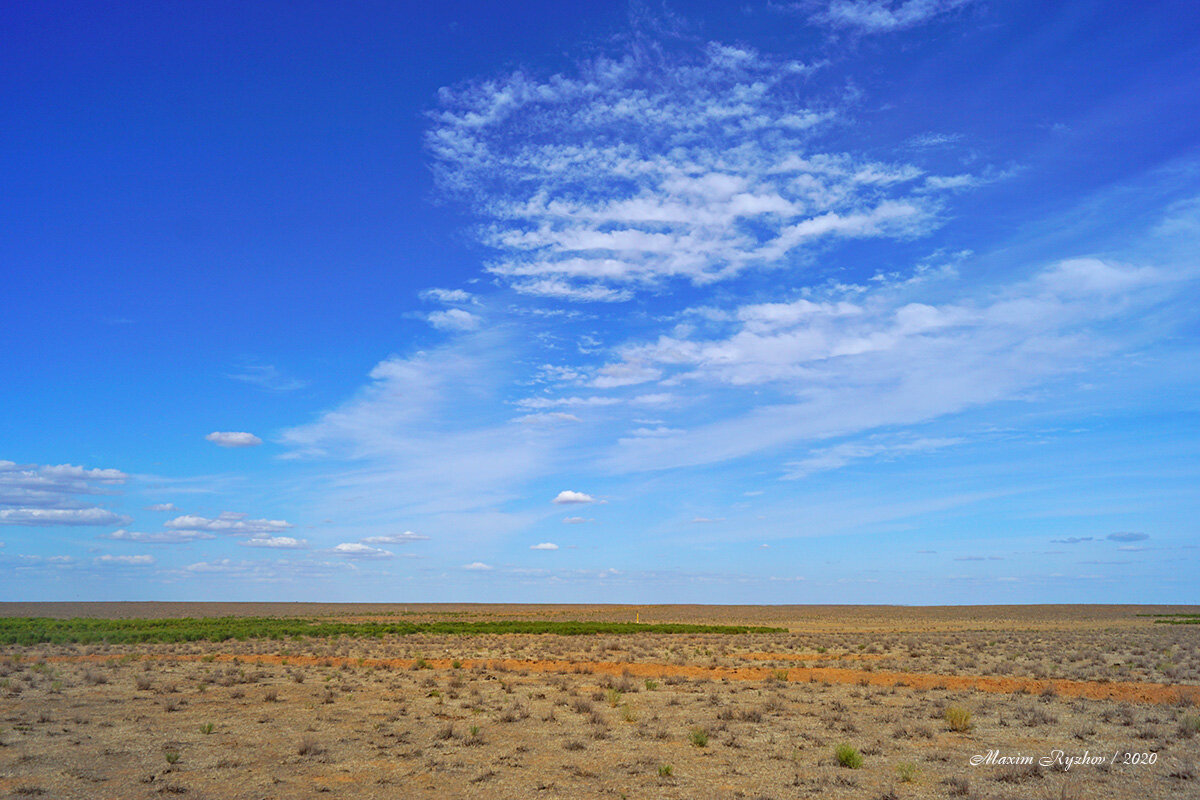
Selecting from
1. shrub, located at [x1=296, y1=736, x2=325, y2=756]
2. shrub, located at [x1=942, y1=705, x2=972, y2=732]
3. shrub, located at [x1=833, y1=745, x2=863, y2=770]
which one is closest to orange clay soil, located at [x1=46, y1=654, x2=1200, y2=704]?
shrub, located at [x1=942, y1=705, x2=972, y2=732]

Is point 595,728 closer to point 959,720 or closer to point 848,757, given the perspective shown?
point 848,757

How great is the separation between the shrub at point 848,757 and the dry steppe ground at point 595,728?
0.13ft

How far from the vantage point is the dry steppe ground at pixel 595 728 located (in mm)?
12273

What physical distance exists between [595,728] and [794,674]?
1361 centimetres

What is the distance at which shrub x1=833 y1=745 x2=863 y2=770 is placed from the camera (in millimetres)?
13172

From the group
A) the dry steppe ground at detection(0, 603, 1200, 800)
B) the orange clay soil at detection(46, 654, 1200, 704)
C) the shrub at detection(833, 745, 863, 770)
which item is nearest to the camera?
the dry steppe ground at detection(0, 603, 1200, 800)

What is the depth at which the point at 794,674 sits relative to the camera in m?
28.0

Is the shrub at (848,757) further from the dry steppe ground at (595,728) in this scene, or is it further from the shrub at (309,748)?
the shrub at (309,748)

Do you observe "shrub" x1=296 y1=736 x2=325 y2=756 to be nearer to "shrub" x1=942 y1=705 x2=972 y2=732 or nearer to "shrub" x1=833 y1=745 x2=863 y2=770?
"shrub" x1=833 y1=745 x2=863 y2=770

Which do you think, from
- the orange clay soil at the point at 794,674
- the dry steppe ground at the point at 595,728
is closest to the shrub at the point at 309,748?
the dry steppe ground at the point at 595,728

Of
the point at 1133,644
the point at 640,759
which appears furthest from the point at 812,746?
the point at 1133,644

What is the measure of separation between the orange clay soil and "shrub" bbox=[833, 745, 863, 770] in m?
11.8

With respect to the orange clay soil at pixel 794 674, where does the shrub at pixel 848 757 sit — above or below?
above

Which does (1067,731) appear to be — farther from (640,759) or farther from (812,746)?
(640,759)
